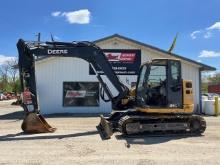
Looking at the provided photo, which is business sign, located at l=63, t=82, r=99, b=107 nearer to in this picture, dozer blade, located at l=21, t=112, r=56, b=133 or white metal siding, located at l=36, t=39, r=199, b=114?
white metal siding, located at l=36, t=39, r=199, b=114

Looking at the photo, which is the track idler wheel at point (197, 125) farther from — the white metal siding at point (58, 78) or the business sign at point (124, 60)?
the business sign at point (124, 60)

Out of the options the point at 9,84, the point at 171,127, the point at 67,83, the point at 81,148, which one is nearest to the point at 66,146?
the point at 81,148

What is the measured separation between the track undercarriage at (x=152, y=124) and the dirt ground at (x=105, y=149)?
0.38m

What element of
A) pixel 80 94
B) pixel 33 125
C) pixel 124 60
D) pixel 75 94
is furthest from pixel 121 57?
pixel 33 125

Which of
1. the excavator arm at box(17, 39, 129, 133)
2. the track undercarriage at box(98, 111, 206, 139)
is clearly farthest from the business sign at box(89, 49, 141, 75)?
the track undercarriage at box(98, 111, 206, 139)

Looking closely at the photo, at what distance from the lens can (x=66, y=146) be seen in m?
11.7

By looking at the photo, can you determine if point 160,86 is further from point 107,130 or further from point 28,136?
point 28,136

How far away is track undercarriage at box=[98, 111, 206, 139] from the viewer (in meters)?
13.7

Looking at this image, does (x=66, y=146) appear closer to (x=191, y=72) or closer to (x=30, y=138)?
(x=30, y=138)

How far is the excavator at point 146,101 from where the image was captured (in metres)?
14.1

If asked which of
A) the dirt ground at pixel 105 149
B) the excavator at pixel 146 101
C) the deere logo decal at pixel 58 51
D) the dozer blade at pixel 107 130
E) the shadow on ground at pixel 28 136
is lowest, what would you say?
the dirt ground at pixel 105 149

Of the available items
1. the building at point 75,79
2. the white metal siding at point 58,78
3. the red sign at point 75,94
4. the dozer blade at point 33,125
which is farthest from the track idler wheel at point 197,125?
the red sign at point 75,94

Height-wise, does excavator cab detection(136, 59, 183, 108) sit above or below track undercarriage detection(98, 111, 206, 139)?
above

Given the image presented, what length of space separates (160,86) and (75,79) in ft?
41.4
